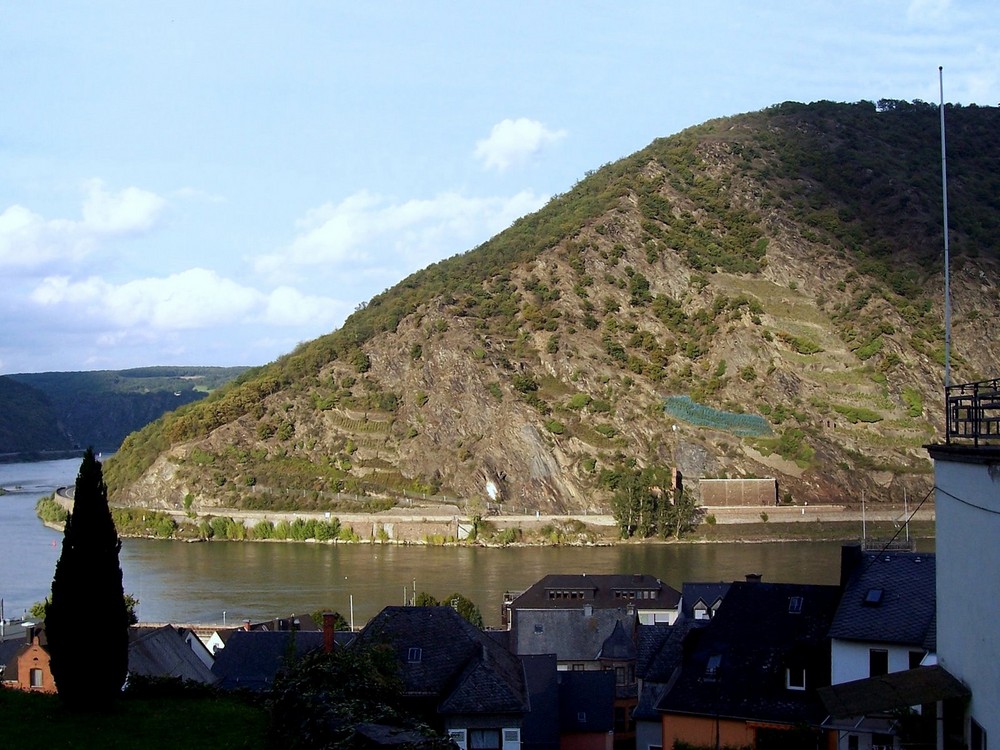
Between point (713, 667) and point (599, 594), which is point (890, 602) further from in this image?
point (599, 594)

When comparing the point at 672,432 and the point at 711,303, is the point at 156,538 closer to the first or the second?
the point at 672,432

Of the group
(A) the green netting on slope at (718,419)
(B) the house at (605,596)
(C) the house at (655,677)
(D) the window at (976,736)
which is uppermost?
(A) the green netting on slope at (718,419)

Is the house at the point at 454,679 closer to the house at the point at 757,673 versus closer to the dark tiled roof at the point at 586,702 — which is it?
the house at the point at 757,673

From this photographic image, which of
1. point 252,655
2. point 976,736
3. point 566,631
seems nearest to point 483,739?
point 976,736

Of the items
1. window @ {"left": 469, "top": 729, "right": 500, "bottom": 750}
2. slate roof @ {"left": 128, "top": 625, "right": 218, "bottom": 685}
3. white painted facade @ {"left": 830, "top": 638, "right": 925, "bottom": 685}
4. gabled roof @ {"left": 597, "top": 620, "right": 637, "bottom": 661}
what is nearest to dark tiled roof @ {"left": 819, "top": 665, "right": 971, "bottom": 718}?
white painted facade @ {"left": 830, "top": 638, "right": 925, "bottom": 685}

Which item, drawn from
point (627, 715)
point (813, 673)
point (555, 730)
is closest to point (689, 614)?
point (627, 715)

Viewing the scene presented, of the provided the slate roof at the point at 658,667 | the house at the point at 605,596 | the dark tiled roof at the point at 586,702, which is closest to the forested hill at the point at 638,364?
the house at the point at 605,596
